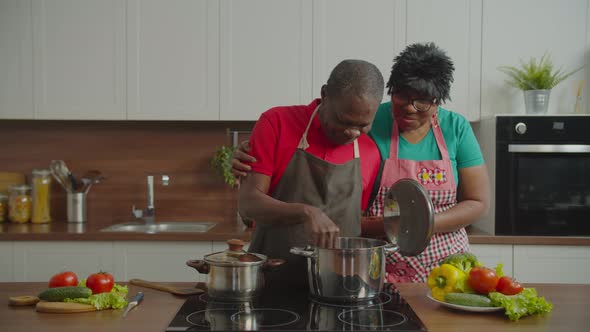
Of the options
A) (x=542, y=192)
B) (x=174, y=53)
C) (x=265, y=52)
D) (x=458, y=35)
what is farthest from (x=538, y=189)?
(x=174, y=53)

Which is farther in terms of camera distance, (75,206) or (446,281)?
(75,206)

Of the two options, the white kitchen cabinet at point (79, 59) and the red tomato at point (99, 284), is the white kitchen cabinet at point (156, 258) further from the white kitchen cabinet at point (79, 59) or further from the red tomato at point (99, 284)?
the red tomato at point (99, 284)

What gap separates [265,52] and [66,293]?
2.00 metres

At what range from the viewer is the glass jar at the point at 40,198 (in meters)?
3.44

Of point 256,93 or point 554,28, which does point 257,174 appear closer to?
point 256,93

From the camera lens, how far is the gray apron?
1.81 m

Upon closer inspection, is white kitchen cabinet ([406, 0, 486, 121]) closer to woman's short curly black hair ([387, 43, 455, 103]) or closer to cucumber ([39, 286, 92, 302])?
woman's short curly black hair ([387, 43, 455, 103])

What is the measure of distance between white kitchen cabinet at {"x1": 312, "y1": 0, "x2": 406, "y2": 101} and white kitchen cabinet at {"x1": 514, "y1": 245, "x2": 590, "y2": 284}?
3.85 feet

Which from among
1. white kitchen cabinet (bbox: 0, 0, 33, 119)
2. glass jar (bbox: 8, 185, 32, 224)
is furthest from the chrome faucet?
white kitchen cabinet (bbox: 0, 0, 33, 119)

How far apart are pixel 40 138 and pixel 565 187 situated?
Answer: 299 cm

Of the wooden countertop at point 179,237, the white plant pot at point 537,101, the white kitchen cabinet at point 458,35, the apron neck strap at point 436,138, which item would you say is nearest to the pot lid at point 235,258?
the apron neck strap at point 436,138

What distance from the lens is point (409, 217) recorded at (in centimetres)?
156

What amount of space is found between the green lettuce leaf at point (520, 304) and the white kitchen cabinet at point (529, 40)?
6.17ft

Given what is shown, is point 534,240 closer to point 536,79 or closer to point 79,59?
point 536,79
